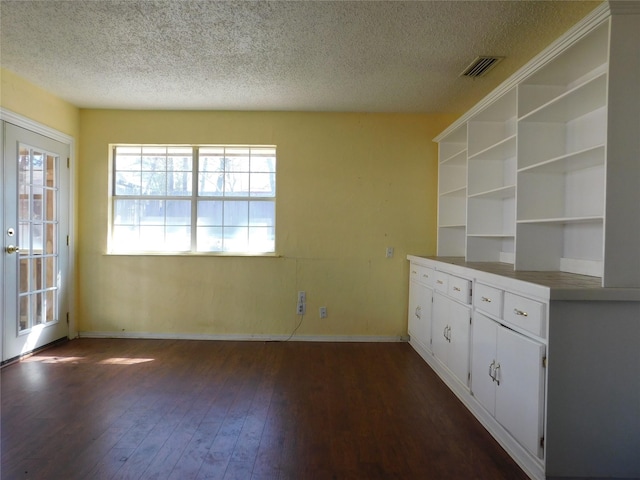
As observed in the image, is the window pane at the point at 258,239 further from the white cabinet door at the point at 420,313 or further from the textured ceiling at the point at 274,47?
the white cabinet door at the point at 420,313

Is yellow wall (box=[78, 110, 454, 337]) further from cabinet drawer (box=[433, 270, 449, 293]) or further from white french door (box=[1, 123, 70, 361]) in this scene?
cabinet drawer (box=[433, 270, 449, 293])

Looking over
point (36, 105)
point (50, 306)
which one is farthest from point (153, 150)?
point (50, 306)

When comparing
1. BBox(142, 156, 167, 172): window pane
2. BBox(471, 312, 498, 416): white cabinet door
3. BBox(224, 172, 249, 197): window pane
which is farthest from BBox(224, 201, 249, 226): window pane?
BBox(471, 312, 498, 416): white cabinet door

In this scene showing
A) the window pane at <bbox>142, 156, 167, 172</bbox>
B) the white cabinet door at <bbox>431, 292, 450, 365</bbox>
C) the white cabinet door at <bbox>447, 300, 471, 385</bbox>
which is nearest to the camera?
the white cabinet door at <bbox>447, 300, 471, 385</bbox>

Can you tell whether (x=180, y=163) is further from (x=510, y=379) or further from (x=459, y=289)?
(x=510, y=379)

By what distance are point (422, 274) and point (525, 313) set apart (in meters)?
1.77

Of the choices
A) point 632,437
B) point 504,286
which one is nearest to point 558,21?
point 504,286

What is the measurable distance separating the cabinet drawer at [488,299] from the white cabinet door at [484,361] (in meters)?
0.06

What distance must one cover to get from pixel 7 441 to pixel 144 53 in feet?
8.86

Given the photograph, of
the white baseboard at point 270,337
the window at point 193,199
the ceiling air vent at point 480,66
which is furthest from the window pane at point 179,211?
the ceiling air vent at point 480,66

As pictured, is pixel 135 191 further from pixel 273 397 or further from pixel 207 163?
pixel 273 397

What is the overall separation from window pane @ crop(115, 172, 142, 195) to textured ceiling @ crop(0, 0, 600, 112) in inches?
32.8

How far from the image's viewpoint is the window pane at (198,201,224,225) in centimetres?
415

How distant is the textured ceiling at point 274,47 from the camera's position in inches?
88.3
